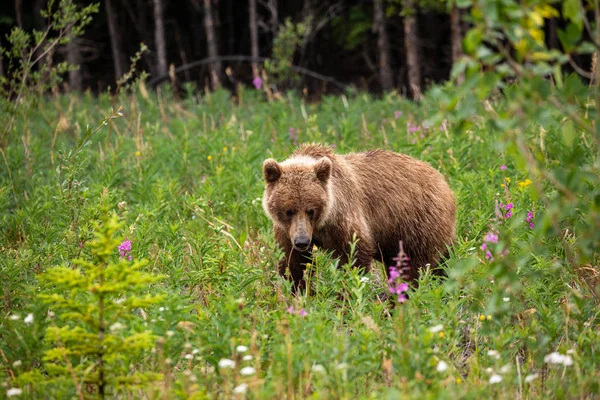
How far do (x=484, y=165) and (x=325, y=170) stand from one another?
7.82 ft

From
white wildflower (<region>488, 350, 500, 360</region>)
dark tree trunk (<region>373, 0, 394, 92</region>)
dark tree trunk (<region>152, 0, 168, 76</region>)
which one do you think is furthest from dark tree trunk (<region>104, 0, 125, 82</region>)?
white wildflower (<region>488, 350, 500, 360</region>)

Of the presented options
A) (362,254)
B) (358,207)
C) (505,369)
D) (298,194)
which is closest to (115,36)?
(358,207)

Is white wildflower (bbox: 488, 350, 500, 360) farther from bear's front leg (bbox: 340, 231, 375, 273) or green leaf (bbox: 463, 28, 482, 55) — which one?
bear's front leg (bbox: 340, 231, 375, 273)

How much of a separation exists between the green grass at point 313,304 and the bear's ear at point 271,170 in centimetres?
59

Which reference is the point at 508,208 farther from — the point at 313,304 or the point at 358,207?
the point at 313,304

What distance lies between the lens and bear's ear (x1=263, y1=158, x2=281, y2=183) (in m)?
5.71

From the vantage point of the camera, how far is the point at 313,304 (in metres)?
4.80

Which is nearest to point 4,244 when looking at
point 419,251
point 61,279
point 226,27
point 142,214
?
point 142,214

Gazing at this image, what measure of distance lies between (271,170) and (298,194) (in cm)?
33

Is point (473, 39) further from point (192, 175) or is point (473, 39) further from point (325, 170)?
point (192, 175)

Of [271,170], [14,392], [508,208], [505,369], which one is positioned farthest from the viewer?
[271,170]

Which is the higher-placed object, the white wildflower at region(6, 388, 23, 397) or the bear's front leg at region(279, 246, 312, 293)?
the white wildflower at region(6, 388, 23, 397)

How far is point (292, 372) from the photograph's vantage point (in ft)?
11.8

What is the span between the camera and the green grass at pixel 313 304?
3.51 m
